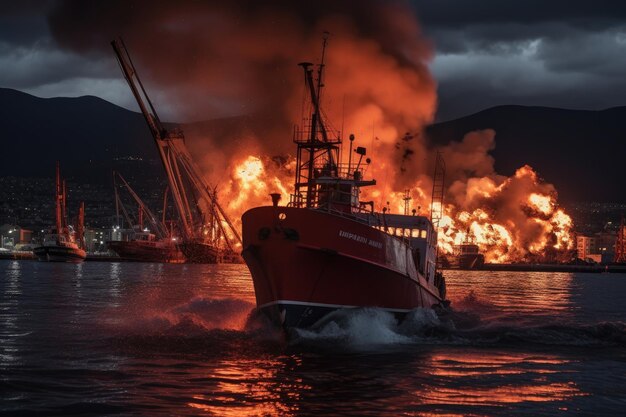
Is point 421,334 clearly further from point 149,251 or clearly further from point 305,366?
point 149,251

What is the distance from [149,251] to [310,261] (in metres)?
144

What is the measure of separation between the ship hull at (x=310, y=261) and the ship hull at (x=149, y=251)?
5551 inches

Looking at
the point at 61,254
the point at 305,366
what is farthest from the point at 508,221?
the point at 305,366

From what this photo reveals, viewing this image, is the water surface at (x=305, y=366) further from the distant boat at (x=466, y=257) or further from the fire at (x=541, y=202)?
the fire at (x=541, y=202)

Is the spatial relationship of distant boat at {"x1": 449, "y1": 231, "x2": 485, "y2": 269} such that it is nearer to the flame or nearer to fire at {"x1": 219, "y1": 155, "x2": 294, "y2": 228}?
the flame

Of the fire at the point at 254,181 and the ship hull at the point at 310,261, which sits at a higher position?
the fire at the point at 254,181

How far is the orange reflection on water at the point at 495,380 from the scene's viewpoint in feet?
60.6

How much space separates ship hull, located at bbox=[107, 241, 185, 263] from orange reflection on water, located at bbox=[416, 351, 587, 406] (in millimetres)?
145157

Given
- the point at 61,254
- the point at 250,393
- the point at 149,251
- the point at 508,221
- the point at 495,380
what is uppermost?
the point at 508,221

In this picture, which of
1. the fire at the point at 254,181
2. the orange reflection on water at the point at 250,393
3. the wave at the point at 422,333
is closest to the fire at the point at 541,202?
the fire at the point at 254,181

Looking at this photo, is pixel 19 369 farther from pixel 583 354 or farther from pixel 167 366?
pixel 583 354

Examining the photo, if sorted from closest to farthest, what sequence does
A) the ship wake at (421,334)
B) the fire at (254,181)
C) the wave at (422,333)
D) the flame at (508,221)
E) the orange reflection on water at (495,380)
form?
the orange reflection on water at (495,380), the ship wake at (421,334), the wave at (422,333), the fire at (254,181), the flame at (508,221)

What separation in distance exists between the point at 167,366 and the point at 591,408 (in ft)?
31.2

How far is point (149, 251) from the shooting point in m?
168
